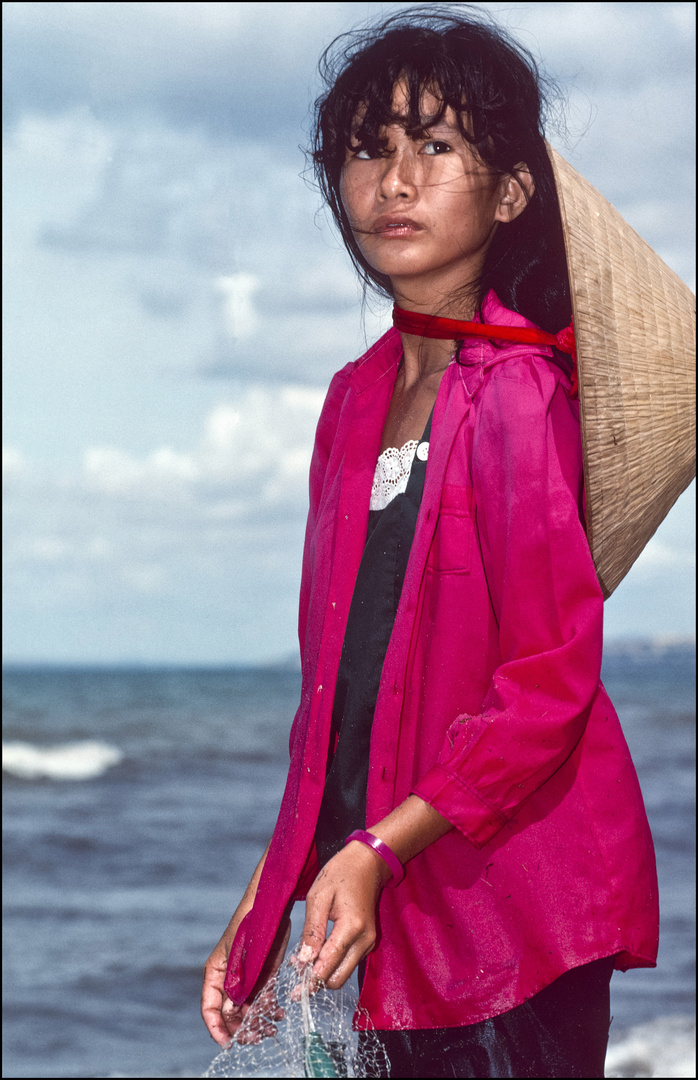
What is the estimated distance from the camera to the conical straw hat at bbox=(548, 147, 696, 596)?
4.56ft

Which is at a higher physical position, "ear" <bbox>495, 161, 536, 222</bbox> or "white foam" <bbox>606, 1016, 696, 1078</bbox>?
"ear" <bbox>495, 161, 536, 222</bbox>

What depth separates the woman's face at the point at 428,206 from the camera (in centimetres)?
151

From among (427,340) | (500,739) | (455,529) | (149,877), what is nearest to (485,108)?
(427,340)

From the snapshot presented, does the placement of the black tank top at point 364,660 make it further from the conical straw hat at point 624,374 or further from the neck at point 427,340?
the conical straw hat at point 624,374

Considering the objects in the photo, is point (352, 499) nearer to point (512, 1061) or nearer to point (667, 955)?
point (512, 1061)

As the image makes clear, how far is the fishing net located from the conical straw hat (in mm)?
653

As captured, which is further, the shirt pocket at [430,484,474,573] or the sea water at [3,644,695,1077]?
the sea water at [3,644,695,1077]

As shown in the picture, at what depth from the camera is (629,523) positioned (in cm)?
152

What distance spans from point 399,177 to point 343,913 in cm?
97

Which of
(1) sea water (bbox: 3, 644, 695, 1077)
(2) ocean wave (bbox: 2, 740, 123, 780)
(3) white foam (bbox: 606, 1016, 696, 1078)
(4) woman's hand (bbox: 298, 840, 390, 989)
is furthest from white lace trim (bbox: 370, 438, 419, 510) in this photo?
(2) ocean wave (bbox: 2, 740, 123, 780)

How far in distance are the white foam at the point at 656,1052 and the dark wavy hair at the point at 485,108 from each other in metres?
4.30

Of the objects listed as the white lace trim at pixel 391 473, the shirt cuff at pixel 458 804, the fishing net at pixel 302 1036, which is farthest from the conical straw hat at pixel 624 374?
the fishing net at pixel 302 1036

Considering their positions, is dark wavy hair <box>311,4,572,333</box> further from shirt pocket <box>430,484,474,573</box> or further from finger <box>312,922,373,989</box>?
finger <box>312,922,373,989</box>

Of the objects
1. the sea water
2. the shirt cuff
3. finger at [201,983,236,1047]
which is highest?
the shirt cuff
